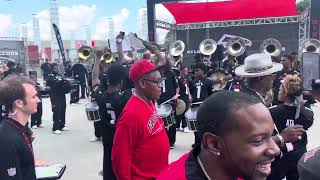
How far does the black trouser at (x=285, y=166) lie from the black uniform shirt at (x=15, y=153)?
94.1 inches

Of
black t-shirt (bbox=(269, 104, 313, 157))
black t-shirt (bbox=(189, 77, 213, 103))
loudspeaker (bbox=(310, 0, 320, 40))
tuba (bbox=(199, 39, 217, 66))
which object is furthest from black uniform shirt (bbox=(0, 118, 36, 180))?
loudspeaker (bbox=(310, 0, 320, 40))

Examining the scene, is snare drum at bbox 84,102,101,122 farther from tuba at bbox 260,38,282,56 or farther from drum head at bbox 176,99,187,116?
tuba at bbox 260,38,282,56

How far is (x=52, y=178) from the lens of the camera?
306 centimetres

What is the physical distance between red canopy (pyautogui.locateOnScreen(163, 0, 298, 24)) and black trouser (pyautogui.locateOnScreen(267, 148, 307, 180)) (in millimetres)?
19020

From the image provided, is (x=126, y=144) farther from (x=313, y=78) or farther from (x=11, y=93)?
(x=313, y=78)

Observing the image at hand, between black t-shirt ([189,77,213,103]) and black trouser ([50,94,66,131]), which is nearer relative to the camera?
black t-shirt ([189,77,213,103])

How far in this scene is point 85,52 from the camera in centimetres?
1748

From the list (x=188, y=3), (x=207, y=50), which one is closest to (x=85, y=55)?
(x=207, y=50)

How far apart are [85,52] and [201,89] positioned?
33.4ft

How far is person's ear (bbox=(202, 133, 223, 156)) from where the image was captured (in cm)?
143

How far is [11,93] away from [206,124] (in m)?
1.87

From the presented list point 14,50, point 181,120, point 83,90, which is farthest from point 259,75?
point 14,50

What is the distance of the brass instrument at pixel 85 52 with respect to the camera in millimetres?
17312

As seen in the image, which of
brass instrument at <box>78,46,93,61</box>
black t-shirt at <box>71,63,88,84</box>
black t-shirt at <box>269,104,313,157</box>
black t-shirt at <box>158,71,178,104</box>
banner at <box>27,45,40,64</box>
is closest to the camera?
black t-shirt at <box>269,104,313,157</box>
